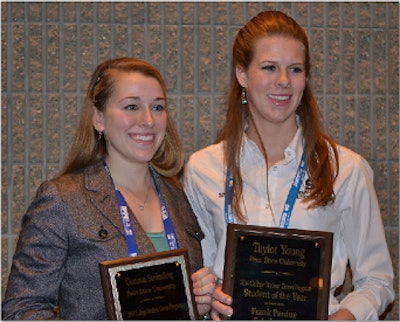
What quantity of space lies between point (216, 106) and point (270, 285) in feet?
4.51

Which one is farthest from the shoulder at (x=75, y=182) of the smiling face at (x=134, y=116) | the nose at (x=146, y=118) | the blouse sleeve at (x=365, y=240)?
the blouse sleeve at (x=365, y=240)

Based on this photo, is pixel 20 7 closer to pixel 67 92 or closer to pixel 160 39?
pixel 67 92

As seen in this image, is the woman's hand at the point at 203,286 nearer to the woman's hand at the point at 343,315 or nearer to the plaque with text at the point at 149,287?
the plaque with text at the point at 149,287

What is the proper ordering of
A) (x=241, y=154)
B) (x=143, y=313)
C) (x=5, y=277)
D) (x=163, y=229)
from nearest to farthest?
(x=143, y=313)
(x=163, y=229)
(x=241, y=154)
(x=5, y=277)

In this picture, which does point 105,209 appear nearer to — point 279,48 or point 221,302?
point 221,302

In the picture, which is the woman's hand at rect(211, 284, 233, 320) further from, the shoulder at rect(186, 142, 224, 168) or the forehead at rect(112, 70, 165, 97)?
the forehead at rect(112, 70, 165, 97)

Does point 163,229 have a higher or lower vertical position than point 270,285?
higher

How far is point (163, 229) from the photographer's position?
239cm

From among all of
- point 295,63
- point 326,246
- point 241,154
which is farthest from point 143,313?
point 295,63

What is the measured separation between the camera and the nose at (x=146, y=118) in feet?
7.72

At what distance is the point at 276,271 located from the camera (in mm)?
2201

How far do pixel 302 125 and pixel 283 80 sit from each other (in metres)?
0.26

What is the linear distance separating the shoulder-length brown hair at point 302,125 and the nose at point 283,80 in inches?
5.6

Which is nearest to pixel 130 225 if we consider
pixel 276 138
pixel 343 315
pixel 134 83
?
pixel 134 83
